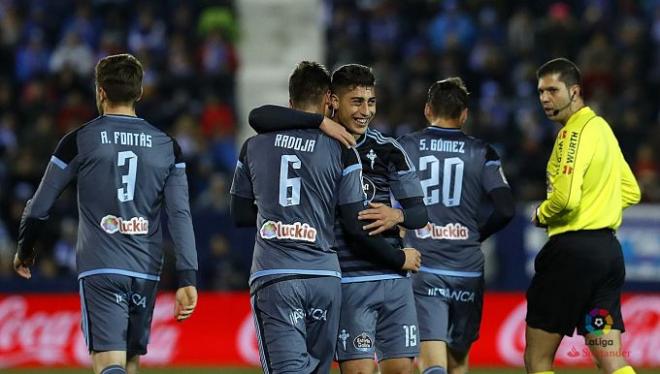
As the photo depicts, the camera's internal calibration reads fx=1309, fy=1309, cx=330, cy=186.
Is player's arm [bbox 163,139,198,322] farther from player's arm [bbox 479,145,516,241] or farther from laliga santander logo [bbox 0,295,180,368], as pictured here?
laliga santander logo [bbox 0,295,180,368]

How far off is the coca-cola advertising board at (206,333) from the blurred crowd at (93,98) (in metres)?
0.54

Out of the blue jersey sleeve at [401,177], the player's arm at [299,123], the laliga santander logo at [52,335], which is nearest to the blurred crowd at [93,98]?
the laliga santander logo at [52,335]

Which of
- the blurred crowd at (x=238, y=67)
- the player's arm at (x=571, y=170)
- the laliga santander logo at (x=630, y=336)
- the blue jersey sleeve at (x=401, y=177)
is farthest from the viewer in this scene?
the blurred crowd at (x=238, y=67)

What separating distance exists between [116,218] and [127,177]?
9.5 inches

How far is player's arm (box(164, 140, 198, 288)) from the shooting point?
24.7 feet

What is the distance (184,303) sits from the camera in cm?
741

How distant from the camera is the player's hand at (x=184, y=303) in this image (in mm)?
7391

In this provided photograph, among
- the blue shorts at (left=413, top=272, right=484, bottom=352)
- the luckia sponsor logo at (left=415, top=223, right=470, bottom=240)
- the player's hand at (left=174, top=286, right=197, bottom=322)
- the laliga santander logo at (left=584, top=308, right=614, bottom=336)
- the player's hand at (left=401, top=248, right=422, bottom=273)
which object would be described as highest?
the player's hand at (left=401, top=248, right=422, bottom=273)

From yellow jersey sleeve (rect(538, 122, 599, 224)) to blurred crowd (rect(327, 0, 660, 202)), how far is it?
7.92 meters

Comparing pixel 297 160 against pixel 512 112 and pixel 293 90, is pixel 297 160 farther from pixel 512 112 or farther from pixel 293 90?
pixel 512 112

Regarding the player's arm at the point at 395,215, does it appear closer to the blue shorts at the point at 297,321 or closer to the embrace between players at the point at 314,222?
the embrace between players at the point at 314,222

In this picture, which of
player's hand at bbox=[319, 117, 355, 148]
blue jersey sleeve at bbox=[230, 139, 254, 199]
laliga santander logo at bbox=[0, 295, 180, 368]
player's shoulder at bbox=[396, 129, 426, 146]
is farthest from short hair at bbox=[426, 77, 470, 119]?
laliga santander logo at bbox=[0, 295, 180, 368]

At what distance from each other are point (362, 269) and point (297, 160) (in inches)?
33.2

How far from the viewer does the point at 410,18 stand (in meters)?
20.0
